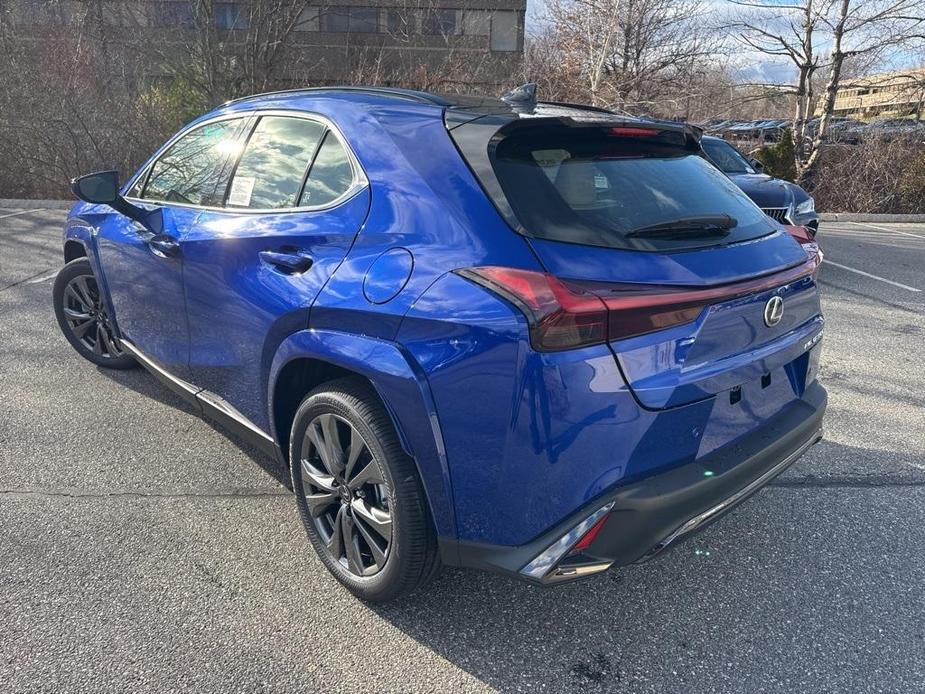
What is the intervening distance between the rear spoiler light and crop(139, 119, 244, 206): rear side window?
174cm

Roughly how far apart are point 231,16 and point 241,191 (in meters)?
15.9

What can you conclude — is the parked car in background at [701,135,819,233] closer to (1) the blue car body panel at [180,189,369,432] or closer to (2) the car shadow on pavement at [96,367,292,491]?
(2) the car shadow on pavement at [96,367,292,491]

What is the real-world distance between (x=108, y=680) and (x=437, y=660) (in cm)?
104

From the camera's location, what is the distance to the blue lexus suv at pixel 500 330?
1.91 metres

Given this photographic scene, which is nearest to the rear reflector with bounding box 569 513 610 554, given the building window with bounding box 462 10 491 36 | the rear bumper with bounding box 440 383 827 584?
the rear bumper with bounding box 440 383 827 584

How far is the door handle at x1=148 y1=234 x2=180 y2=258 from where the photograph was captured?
3.19 metres

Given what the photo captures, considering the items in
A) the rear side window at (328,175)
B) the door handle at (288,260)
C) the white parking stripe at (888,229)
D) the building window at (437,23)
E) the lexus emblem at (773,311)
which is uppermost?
the building window at (437,23)

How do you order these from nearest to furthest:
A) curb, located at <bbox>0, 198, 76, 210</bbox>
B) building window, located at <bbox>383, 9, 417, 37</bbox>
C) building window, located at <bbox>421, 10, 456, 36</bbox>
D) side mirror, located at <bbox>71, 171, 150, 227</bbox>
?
side mirror, located at <bbox>71, 171, 150, 227</bbox>
curb, located at <bbox>0, 198, 76, 210</bbox>
building window, located at <bbox>421, 10, 456, 36</bbox>
building window, located at <bbox>383, 9, 417, 37</bbox>

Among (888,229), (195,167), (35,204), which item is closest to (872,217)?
(888,229)

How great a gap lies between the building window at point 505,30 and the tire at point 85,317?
98.6ft

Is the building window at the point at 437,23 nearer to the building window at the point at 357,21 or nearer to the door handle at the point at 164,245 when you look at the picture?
the building window at the point at 357,21

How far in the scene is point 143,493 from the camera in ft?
10.6

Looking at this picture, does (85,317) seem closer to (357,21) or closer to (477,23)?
(477,23)

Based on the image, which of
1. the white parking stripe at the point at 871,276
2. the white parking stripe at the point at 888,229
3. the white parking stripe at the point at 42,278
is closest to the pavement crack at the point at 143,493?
the white parking stripe at the point at 42,278
